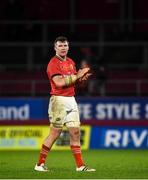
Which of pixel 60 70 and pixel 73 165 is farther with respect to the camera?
pixel 73 165

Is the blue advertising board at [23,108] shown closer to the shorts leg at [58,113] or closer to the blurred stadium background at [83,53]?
the blurred stadium background at [83,53]

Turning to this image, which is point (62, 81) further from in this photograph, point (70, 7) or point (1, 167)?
point (70, 7)

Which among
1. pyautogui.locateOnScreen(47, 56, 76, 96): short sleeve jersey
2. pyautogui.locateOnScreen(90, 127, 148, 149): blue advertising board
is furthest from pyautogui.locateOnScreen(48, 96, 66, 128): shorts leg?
pyautogui.locateOnScreen(90, 127, 148, 149): blue advertising board

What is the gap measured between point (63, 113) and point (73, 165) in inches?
83.0

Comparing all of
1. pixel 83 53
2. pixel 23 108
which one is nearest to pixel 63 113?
pixel 23 108

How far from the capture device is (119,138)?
68.1ft

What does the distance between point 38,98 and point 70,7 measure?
7417 millimetres

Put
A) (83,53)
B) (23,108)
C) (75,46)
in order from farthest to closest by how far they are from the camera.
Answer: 1. (75,46)
2. (83,53)
3. (23,108)

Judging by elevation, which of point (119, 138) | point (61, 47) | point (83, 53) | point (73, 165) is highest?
point (61, 47)

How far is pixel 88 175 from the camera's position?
1298cm

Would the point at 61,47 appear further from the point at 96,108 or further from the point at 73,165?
the point at 96,108

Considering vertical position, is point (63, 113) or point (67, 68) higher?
point (67, 68)

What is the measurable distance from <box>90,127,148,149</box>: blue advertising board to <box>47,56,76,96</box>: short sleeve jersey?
284 inches

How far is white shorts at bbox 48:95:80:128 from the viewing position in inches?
537
